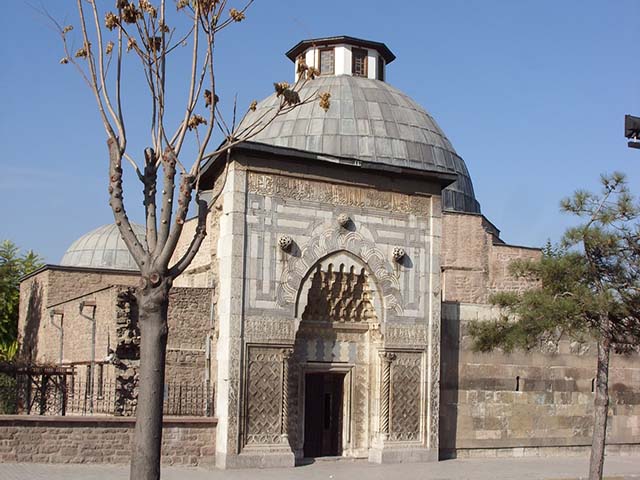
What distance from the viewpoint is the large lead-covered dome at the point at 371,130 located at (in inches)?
1051

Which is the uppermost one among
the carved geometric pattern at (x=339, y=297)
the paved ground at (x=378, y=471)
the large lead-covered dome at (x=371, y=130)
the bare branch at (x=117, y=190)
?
the large lead-covered dome at (x=371, y=130)

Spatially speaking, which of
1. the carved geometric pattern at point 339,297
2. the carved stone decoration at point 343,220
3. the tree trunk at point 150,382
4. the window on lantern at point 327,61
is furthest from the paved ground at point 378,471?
the window on lantern at point 327,61

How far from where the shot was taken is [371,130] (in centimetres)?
2703

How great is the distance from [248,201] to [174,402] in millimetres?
4268

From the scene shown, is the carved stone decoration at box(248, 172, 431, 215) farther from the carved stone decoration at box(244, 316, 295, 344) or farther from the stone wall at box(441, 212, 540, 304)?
the stone wall at box(441, 212, 540, 304)

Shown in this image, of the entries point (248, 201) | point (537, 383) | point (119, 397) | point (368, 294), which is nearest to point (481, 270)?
point (537, 383)

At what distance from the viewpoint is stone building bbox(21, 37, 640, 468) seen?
18219 millimetres

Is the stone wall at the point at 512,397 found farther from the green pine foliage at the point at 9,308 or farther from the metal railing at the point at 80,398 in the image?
the green pine foliage at the point at 9,308

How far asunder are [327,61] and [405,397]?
1376cm

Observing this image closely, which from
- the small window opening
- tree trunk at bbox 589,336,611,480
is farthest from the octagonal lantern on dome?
tree trunk at bbox 589,336,611,480

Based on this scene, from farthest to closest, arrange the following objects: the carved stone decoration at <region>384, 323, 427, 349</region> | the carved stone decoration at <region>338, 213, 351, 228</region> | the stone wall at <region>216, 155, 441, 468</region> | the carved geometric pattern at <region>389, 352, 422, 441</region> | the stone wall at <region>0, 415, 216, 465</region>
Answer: the carved stone decoration at <region>384, 323, 427, 349</region> < the carved geometric pattern at <region>389, 352, 422, 441</region> < the carved stone decoration at <region>338, 213, 351, 228</region> < the stone wall at <region>216, 155, 441, 468</region> < the stone wall at <region>0, 415, 216, 465</region>

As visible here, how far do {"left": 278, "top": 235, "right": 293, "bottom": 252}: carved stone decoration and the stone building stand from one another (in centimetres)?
5

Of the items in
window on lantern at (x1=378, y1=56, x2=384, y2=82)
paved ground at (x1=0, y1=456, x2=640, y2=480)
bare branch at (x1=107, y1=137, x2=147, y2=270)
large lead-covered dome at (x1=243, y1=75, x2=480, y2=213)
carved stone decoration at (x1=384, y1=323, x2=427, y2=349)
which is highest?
window on lantern at (x1=378, y1=56, x2=384, y2=82)

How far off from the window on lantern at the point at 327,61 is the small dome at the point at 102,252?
32.4 feet
